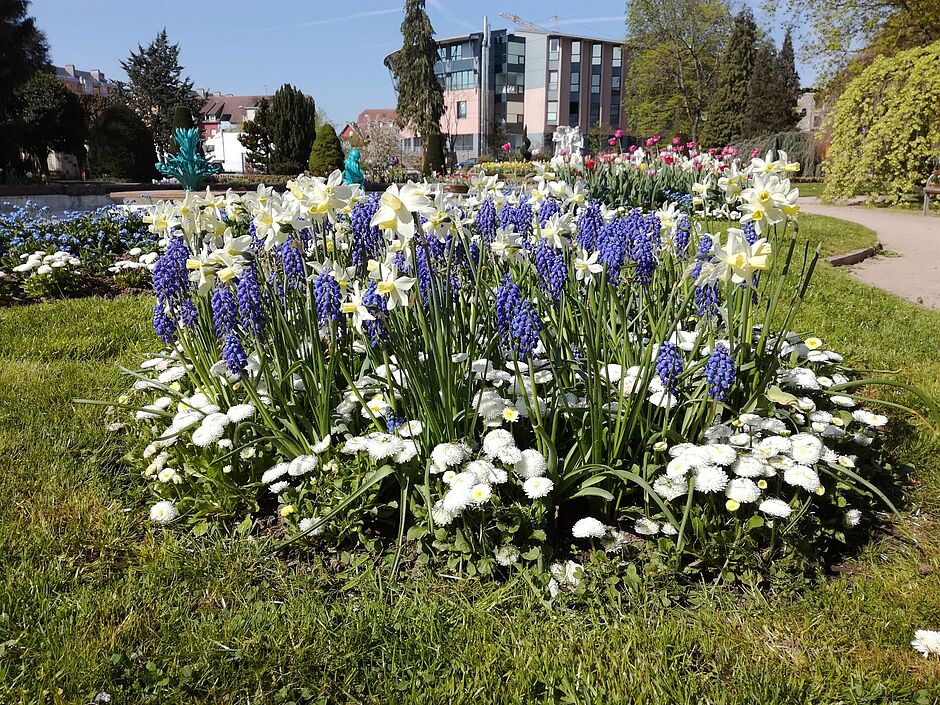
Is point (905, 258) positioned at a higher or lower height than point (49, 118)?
lower

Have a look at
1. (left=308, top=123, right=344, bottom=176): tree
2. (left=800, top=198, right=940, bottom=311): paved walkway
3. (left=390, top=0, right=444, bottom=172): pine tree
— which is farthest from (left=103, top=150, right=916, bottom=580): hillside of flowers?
(left=390, top=0, right=444, bottom=172): pine tree

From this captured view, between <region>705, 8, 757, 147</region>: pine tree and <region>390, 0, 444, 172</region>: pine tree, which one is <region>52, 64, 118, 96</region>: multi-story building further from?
<region>705, 8, 757, 147</region>: pine tree

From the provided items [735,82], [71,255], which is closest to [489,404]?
[71,255]

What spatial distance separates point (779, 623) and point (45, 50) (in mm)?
26778

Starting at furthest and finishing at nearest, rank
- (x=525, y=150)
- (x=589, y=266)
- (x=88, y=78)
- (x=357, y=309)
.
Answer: (x=88, y=78)
(x=525, y=150)
(x=589, y=266)
(x=357, y=309)

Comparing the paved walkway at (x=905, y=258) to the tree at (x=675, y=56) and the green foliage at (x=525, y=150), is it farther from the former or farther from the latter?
the tree at (x=675, y=56)

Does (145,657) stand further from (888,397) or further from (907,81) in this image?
(907,81)

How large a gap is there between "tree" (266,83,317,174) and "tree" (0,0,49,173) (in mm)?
7623

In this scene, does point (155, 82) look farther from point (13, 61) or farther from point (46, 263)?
point (46, 263)

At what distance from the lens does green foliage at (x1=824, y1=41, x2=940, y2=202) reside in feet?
40.8

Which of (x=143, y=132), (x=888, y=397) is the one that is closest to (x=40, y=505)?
(x=888, y=397)

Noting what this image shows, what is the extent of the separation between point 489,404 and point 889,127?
13.5 m

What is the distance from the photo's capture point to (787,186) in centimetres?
228

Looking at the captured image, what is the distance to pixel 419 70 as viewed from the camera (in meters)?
33.3
